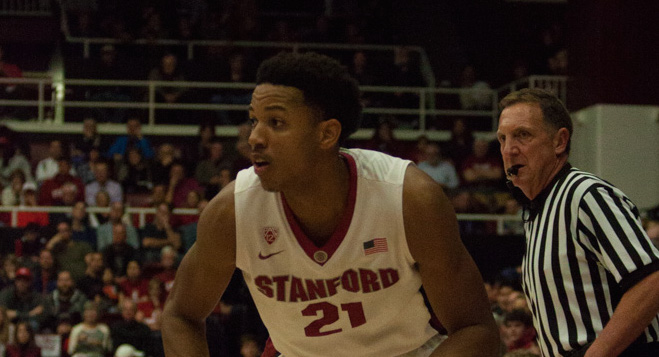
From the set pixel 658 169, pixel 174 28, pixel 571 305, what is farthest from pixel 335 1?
pixel 571 305

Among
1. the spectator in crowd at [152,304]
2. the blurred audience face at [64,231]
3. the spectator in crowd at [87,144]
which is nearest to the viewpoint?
the spectator in crowd at [152,304]

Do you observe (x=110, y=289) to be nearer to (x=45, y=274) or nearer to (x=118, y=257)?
(x=118, y=257)

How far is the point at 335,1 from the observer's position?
17.2 m

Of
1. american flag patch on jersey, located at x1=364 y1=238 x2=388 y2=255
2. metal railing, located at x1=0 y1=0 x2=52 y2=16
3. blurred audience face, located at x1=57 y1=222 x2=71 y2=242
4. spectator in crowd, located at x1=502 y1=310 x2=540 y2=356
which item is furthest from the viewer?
metal railing, located at x1=0 y1=0 x2=52 y2=16

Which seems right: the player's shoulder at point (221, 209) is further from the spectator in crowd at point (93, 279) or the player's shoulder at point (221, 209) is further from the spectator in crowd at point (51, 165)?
the spectator in crowd at point (51, 165)

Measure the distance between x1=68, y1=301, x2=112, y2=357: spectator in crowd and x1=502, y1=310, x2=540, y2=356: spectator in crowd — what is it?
4.19 metres

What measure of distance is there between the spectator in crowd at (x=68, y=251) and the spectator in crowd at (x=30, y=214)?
1059 mm

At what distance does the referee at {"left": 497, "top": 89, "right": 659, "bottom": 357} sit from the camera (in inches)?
119

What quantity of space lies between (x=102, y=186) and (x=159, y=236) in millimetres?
1554

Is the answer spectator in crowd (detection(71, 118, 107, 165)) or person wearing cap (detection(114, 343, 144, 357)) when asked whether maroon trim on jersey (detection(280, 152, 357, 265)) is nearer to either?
person wearing cap (detection(114, 343, 144, 357))

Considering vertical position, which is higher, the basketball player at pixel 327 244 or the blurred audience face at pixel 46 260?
the basketball player at pixel 327 244

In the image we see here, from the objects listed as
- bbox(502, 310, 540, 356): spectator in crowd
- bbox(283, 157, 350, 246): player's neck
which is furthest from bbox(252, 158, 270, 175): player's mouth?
bbox(502, 310, 540, 356): spectator in crowd

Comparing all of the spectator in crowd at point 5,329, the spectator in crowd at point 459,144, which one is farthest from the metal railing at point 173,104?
the spectator in crowd at point 5,329

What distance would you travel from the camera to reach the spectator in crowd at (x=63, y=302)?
31.8ft
